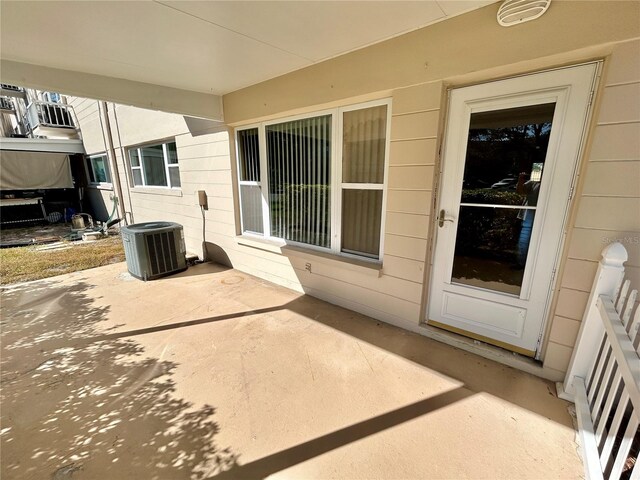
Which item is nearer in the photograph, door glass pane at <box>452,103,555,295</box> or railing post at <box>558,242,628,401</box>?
railing post at <box>558,242,628,401</box>

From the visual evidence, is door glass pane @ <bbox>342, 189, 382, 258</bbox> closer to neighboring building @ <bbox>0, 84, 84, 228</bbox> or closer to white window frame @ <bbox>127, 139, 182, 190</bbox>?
white window frame @ <bbox>127, 139, 182, 190</bbox>

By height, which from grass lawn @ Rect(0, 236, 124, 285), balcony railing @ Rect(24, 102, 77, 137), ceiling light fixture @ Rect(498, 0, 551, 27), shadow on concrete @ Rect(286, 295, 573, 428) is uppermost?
balcony railing @ Rect(24, 102, 77, 137)

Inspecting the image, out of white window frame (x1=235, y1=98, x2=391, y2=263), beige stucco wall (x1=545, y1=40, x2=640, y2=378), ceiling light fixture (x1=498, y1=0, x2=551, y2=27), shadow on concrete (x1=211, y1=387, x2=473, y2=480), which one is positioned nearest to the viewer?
shadow on concrete (x1=211, y1=387, x2=473, y2=480)

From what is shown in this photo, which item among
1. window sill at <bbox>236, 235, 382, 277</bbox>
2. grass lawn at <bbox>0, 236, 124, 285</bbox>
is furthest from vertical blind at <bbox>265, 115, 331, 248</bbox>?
grass lawn at <bbox>0, 236, 124, 285</bbox>

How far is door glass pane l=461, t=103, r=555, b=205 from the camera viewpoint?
1.94 metres

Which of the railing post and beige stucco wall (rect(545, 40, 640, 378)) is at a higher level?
beige stucco wall (rect(545, 40, 640, 378))

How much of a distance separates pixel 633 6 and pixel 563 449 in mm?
2502

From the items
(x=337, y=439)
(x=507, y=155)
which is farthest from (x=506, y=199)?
(x=337, y=439)

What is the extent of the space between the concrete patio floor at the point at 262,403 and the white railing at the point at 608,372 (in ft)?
0.41

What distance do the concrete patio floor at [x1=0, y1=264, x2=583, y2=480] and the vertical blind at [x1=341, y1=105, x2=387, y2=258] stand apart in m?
0.93

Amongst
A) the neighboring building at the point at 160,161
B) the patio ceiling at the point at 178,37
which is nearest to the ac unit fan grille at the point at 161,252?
the neighboring building at the point at 160,161

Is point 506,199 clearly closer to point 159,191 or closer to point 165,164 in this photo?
point 165,164

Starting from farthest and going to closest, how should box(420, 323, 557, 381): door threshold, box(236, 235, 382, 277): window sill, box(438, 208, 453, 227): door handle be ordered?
box(236, 235, 382, 277): window sill, box(438, 208, 453, 227): door handle, box(420, 323, 557, 381): door threshold

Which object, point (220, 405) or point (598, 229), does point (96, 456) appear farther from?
point (598, 229)
